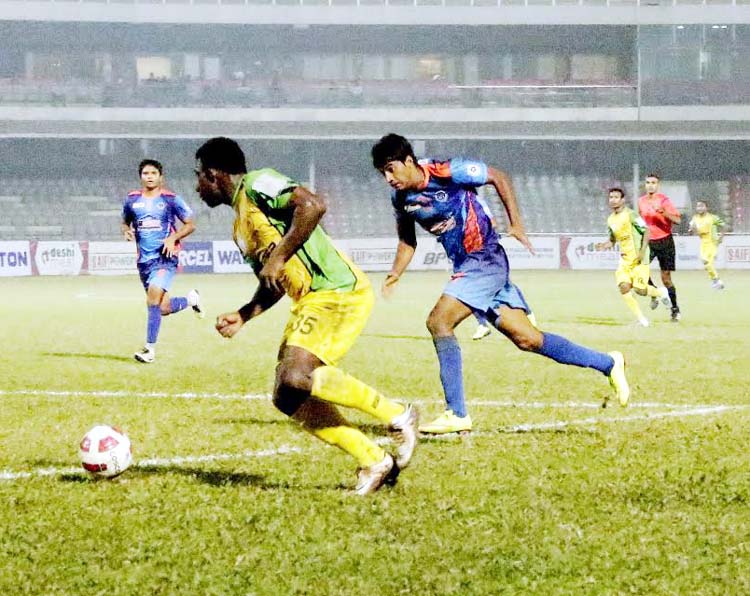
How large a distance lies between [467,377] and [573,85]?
44429mm

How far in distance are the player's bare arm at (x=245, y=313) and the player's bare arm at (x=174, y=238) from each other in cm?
717

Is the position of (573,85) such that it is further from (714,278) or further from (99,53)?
(714,278)

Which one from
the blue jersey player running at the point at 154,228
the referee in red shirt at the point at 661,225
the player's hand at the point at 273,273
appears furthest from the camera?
the referee in red shirt at the point at 661,225

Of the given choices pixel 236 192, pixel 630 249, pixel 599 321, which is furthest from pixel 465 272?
pixel 599 321

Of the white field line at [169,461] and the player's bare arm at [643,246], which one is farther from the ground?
the white field line at [169,461]

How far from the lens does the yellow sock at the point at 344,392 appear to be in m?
5.79

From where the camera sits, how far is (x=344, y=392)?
19.2ft

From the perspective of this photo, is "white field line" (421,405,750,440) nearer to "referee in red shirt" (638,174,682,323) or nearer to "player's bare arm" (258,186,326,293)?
"player's bare arm" (258,186,326,293)

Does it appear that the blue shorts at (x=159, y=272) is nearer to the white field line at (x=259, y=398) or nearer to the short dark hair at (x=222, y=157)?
the white field line at (x=259, y=398)

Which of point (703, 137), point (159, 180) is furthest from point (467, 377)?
A: point (703, 137)

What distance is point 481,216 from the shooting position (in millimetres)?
8312

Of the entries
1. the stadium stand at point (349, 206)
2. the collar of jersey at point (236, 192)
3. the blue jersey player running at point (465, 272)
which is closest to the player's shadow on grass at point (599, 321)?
the blue jersey player running at point (465, 272)

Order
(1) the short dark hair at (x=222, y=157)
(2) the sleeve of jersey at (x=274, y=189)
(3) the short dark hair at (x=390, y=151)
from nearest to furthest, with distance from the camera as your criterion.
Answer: (2) the sleeve of jersey at (x=274, y=189)
(1) the short dark hair at (x=222, y=157)
(3) the short dark hair at (x=390, y=151)

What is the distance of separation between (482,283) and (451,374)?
0.63 metres
